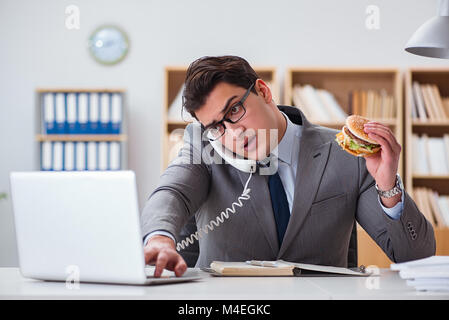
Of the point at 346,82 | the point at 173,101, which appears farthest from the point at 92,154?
the point at 346,82

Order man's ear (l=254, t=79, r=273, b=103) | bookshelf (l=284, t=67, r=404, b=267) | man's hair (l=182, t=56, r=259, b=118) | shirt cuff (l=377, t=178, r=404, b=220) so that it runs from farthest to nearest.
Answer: bookshelf (l=284, t=67, r=404, b=267)
man's ear (l=254, t=79, r=273, b=103)
man's hair (l=182, t=56, r=259, b=118)
shirt cuff (l=377, t=178, r=404, b=220)

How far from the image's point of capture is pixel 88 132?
4.14 m

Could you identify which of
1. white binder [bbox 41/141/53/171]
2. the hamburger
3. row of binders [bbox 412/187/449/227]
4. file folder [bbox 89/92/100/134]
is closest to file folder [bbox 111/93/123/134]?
file folder [bbox 89/92/100/134]

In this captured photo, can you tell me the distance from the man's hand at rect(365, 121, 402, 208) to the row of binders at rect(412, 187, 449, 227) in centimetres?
274

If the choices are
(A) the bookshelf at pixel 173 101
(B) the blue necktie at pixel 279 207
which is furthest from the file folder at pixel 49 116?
(B) the blue necktie at pixel 279 207

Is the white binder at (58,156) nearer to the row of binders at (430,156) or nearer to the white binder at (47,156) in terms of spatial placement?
the white binder at (47,156)

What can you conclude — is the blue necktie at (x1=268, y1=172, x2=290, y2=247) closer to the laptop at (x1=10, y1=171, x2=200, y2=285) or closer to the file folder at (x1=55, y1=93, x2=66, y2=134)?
the laptop at (x1=10, y1=171, x2=200, y2=285)

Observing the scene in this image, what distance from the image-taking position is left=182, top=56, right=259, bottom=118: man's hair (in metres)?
1.75

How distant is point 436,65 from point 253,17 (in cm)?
144

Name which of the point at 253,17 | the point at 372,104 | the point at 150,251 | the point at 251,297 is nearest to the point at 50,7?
the point at 253,17

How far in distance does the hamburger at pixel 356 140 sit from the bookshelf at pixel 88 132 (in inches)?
103

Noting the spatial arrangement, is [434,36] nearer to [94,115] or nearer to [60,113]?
[94,115]

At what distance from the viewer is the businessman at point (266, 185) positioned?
5.78 ft

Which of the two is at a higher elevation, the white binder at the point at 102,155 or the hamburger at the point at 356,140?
the hamburger at the point at 356,140
